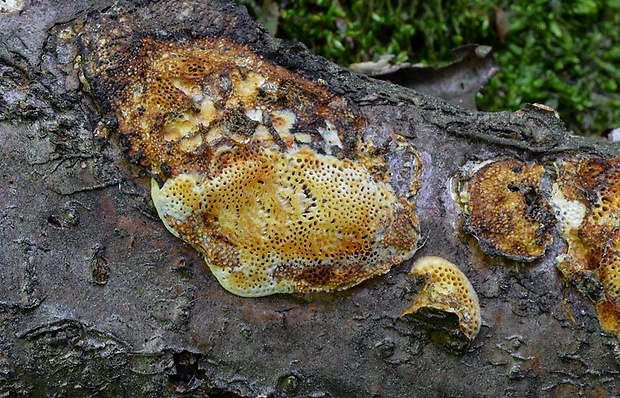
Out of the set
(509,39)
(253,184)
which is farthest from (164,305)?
(509,39)

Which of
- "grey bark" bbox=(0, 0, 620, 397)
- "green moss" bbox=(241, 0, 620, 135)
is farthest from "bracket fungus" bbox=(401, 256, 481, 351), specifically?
"green moss" bbox=(241, 0, 620, 135)

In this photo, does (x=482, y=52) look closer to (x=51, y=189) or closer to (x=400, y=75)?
(x=400, y=75)

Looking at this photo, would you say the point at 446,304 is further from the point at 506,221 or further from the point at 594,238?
the point at 594,238

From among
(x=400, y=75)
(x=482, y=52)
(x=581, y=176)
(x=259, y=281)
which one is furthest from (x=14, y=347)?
(x=482, y=52)

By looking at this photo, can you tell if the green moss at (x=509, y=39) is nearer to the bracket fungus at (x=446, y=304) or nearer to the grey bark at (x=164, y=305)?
the grey bark at (x=164, y=305)

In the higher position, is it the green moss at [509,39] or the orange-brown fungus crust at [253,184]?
the orange-brown fungus crust at [253,184]

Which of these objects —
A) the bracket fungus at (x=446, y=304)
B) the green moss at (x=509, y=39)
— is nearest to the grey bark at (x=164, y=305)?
the bracket fungus at (x=446, y=304)

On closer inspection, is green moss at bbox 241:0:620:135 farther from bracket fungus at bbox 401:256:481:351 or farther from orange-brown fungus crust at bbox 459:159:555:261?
bracket fungus at bbox 401:256:481:351
